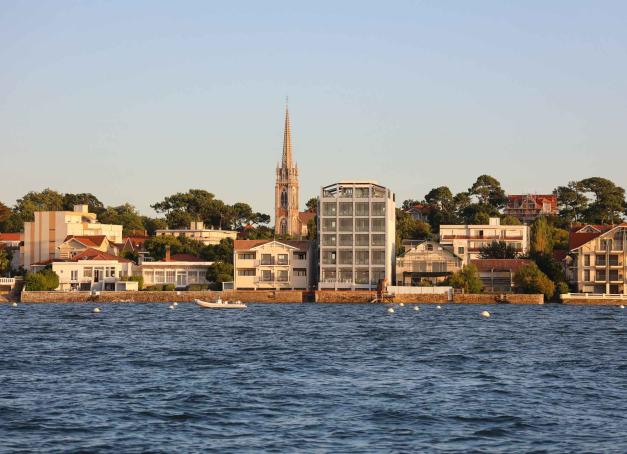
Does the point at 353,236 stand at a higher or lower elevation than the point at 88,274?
higher

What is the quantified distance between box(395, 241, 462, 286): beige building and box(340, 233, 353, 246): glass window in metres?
9.78

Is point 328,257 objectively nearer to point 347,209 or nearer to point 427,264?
point 347,209

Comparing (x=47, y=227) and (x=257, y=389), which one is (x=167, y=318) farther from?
(x=47, y=227)

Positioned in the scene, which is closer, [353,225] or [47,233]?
[353,225]

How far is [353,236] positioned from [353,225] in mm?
1430

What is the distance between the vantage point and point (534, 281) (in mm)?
138125

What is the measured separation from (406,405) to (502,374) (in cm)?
1234

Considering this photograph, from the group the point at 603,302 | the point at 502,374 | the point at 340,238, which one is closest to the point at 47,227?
the point at 340,238

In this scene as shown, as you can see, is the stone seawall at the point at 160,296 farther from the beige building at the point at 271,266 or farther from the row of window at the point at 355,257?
the row of window at the point at 355,257

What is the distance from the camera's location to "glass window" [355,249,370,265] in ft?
478

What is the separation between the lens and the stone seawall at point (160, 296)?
143250 millimetres

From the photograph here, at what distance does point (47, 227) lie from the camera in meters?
171

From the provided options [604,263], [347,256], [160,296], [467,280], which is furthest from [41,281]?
[604,263]

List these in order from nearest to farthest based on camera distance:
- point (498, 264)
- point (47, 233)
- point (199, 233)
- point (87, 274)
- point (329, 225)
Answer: point (329, 225) < point (498, 264) < point (87, 274) < point (47, 233) < point (199, 233)
